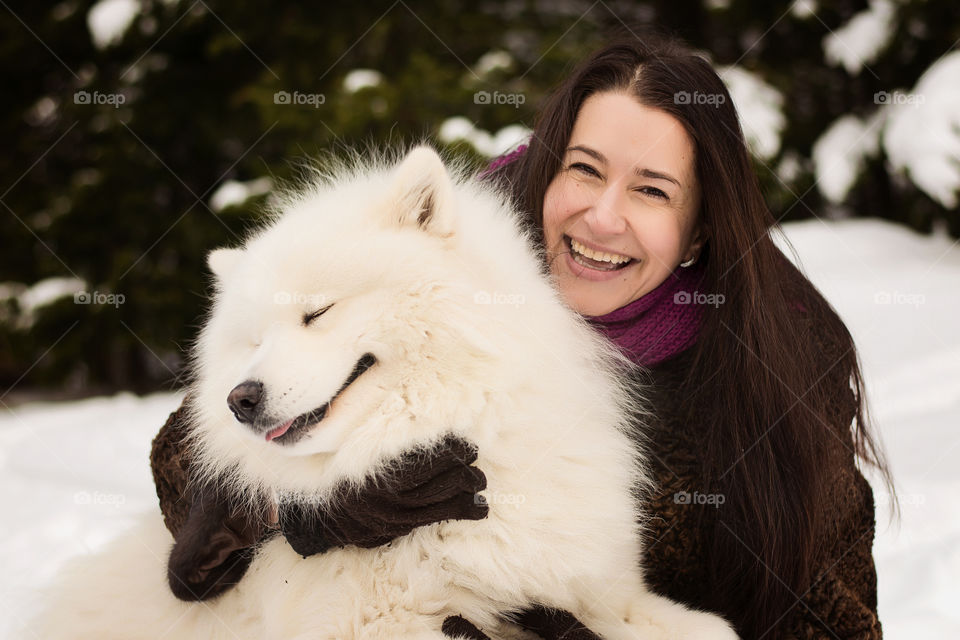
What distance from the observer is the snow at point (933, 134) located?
5.14 m

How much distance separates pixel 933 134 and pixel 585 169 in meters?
4.06

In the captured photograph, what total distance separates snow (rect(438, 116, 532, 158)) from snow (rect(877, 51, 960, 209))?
285cm

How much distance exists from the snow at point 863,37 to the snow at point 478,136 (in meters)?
2.92

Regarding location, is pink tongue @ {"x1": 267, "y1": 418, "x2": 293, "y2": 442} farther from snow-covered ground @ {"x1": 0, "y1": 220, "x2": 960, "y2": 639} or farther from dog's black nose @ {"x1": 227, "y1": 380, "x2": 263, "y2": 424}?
snow-covered ground @ {"x1": 0, "y1": 220, "x2": 960, "y2": 639}

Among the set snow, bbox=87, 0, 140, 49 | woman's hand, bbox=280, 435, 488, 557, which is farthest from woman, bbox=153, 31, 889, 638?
snow, bbox=87, 0, 140, 49

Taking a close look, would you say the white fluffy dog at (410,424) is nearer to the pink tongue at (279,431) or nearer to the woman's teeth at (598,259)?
the pink tongue at (279,431)

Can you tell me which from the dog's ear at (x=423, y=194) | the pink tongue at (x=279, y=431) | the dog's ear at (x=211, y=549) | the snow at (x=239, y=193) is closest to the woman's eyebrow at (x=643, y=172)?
the dog's ear at (x=423, y=194)

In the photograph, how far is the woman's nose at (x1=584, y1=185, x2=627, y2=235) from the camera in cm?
238

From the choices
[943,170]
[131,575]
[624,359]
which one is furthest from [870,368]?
[131,575]

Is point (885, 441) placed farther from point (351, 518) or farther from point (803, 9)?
point (803, 9)

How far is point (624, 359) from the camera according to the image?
7.61 ft

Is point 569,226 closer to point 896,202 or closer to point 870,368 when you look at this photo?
point 870,368

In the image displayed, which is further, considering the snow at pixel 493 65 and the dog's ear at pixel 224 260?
the snow at pixel 493 65

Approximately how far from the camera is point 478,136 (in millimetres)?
5684
